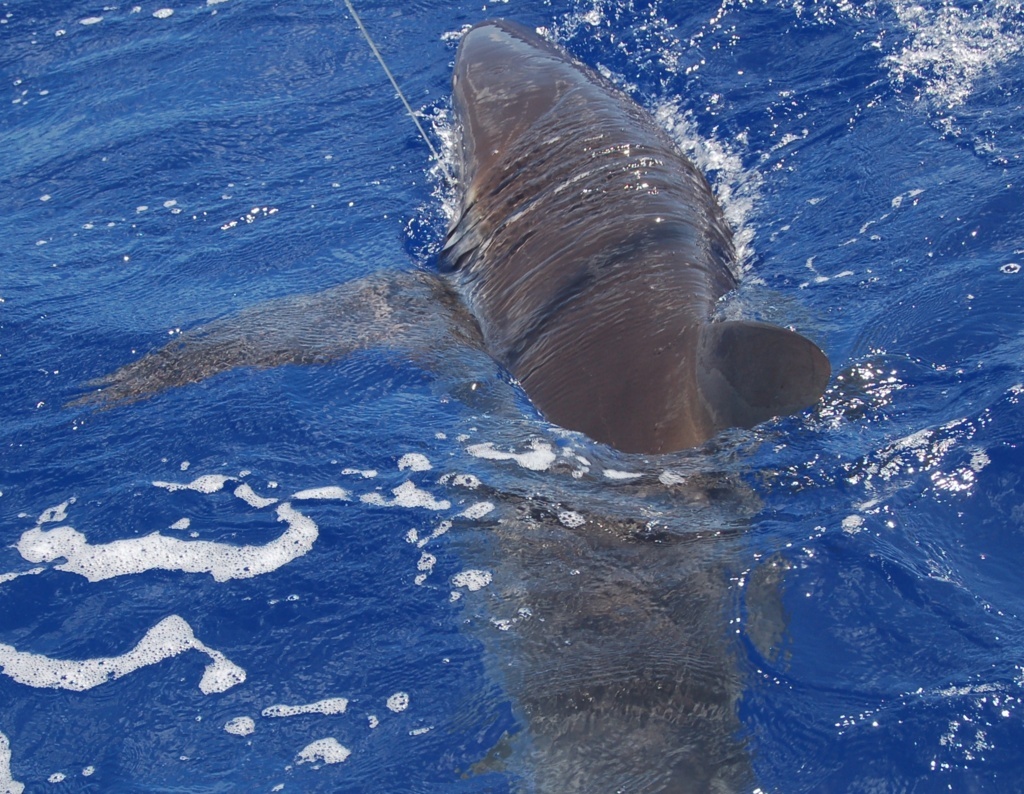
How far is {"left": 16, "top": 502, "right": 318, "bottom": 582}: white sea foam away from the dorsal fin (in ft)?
6.86

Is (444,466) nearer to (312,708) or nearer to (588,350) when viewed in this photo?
(588,350)

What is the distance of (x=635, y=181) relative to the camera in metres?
7.59

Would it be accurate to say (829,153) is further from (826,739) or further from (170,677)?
(170,677)

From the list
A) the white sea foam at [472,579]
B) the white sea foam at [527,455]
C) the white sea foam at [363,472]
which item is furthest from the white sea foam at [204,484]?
the white sea foam at [472,579]

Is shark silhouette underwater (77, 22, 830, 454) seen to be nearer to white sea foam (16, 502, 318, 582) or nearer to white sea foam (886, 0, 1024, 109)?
white sea foam (16, 502, 318, 582)

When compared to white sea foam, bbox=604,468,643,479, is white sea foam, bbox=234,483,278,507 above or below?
below

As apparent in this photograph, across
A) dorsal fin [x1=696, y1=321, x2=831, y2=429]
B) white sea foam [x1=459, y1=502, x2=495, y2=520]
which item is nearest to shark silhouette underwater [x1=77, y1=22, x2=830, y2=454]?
dorsal fin [x1=696, y1=321, x2=831, y2=429]

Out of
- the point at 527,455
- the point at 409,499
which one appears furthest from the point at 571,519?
the point at 409,499

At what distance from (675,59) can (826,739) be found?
780cm

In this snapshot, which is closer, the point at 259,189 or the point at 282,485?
the point at 282,485

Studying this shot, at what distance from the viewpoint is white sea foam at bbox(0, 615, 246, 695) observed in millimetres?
5082

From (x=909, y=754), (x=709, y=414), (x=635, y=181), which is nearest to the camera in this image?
(x=909, y=754)

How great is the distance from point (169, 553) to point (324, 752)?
1678mm

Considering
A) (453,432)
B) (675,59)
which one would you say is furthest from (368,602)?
(675,59)
